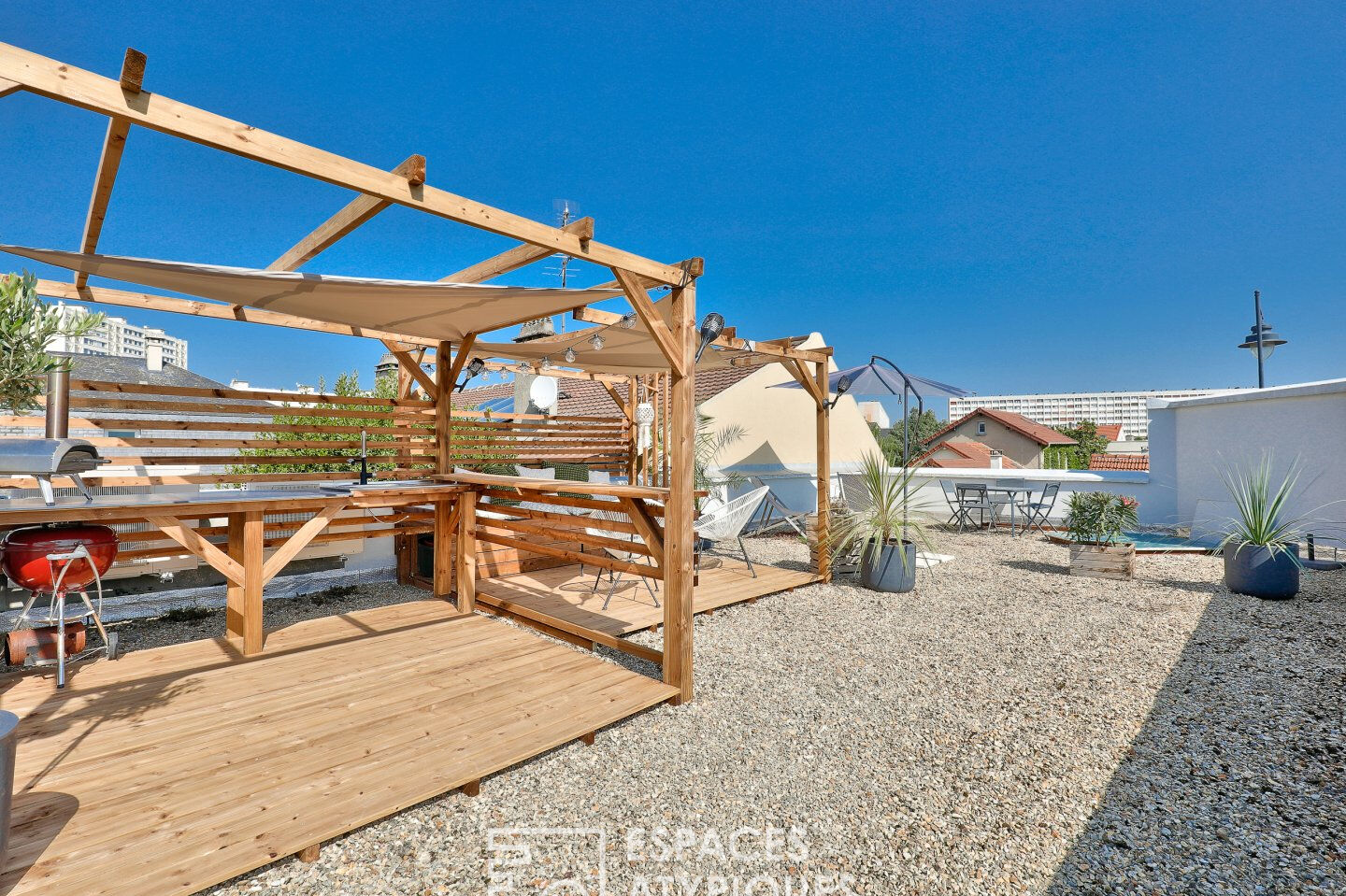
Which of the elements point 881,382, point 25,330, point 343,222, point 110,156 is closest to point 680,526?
point 343,222

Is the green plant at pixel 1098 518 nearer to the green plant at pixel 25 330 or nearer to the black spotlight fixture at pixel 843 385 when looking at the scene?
the black spotlight fixture at pixel 843 385

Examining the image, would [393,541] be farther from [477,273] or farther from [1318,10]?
[1318,10]

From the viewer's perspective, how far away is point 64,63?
198 cm

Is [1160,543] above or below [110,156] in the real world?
below

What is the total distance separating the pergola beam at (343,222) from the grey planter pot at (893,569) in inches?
228

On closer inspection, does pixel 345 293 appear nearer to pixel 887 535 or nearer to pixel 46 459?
pixel 46 459

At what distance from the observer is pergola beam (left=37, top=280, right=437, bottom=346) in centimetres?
500

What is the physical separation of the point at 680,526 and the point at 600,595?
8.30 ft

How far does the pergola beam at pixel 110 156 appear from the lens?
80.7 inches

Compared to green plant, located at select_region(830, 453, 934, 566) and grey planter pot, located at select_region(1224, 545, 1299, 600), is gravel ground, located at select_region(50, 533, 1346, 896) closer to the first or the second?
grey planter pot, located at select_region(1224, 545, 1299, 600)

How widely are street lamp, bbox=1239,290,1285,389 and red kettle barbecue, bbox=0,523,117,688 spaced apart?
1841cm

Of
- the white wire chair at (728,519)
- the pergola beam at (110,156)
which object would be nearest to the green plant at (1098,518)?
the white wire chair at (728,519)

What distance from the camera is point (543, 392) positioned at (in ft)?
33.0

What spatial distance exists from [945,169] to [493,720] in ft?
104
